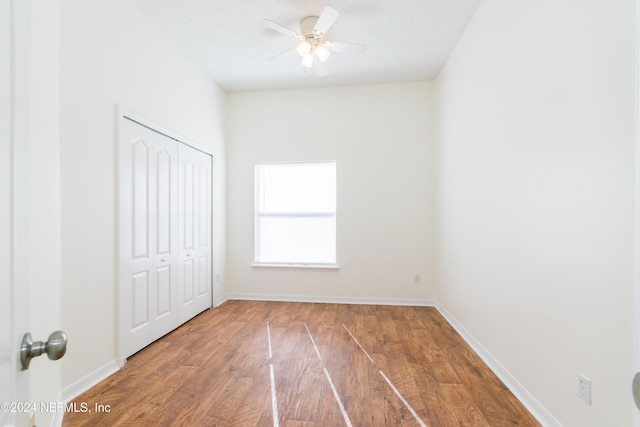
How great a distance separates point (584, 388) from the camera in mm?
1465

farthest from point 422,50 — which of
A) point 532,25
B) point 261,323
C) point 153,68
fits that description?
point 261,323

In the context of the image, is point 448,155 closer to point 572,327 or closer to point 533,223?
point 533,223

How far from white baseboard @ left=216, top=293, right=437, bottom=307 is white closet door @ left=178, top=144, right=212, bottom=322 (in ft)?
1.86

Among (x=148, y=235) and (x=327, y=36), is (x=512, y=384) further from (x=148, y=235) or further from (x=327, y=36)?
(x=327, y=36)

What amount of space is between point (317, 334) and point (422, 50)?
336cm

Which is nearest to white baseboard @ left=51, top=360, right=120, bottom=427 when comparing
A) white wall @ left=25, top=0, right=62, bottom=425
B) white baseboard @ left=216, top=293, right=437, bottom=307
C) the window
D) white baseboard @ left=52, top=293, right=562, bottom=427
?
white baseboard @ left=52, top=293, right=562, bottom=427

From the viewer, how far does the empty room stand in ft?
4.38

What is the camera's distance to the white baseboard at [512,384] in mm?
1729

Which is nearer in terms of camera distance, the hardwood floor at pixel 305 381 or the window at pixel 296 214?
the hardwood floor at pixel 305 381

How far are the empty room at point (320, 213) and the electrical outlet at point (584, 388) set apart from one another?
48 millimetres

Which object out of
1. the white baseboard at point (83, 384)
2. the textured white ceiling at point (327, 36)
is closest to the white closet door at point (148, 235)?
the white baseboard at point (83, 384)

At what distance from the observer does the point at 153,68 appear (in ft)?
9.37

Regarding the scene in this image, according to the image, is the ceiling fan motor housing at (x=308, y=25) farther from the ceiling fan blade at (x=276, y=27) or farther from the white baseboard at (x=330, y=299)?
the white baseboard at (x=330, y=299)

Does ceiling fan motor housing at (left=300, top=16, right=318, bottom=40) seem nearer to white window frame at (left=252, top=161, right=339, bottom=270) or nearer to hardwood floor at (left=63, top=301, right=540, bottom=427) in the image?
white window frame at (left=252, top=161, right=339, bottom=270)
